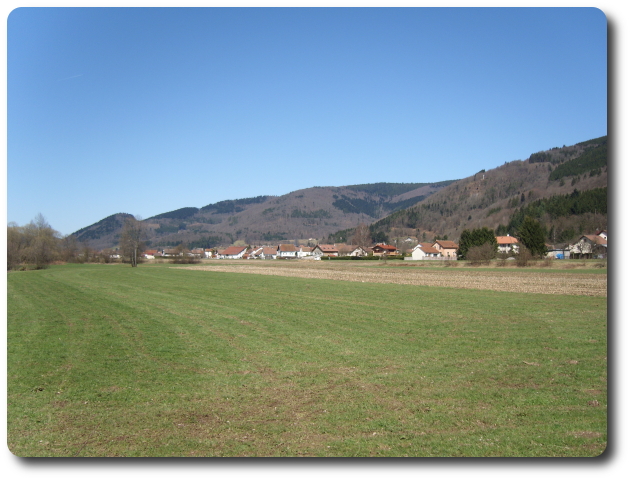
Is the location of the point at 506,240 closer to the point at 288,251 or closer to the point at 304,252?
the point at 304,252

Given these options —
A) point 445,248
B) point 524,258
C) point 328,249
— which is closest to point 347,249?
point 328,249

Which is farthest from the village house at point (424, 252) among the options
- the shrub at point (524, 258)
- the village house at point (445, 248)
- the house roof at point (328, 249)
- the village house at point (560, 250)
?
the shrub at point (524, 258)

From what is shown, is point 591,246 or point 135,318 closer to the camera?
point 135,318

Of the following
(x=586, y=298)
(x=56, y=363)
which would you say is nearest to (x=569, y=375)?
(x=56, y=363)

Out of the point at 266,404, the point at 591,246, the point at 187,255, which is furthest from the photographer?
the point at 187,255

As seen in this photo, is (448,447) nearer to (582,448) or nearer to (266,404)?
(582,448)

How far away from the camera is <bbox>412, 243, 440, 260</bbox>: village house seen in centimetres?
11138

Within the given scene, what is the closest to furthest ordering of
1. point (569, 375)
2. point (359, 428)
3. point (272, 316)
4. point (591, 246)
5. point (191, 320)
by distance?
point (359, 428) → point (569, 375) → point (191, 320) → point (272, 316) → point (591, 246)

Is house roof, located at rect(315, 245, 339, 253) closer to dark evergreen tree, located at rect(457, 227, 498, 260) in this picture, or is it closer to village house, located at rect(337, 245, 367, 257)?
village house, located at rect(337, 245, 367, 257)

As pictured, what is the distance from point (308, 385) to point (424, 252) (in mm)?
108725

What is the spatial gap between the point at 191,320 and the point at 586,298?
18.2 metres

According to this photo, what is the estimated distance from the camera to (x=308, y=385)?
854cm

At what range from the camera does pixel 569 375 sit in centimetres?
880

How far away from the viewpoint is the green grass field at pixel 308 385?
5.88 m
